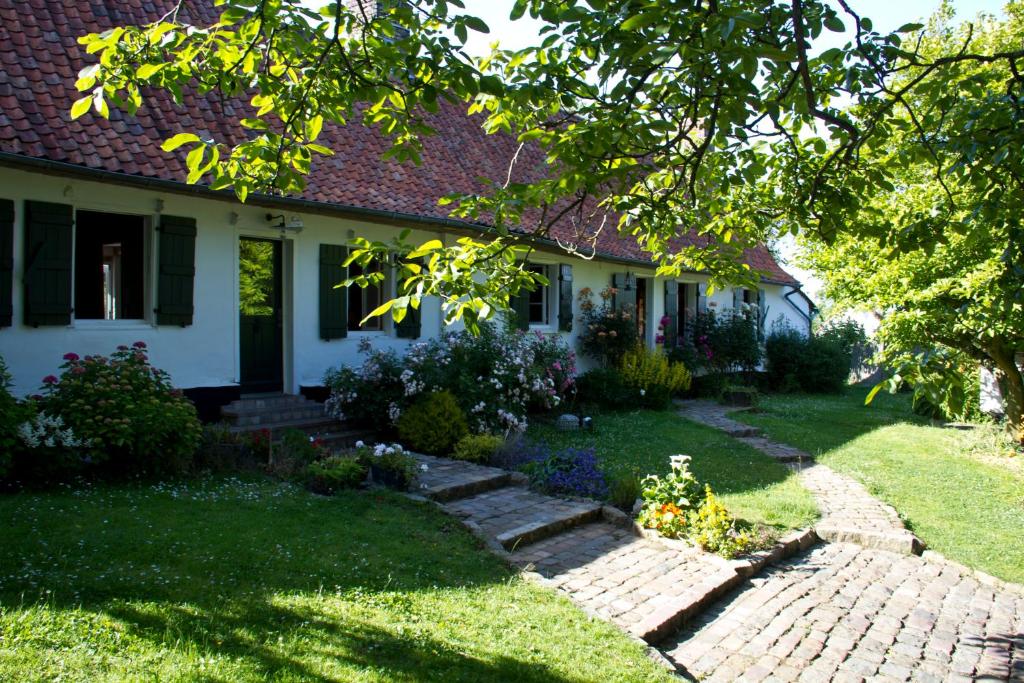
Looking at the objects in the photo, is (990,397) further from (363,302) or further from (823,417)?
(363,302)

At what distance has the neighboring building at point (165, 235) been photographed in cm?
723

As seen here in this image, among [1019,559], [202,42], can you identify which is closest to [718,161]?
[202,42]

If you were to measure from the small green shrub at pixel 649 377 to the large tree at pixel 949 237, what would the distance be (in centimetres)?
330

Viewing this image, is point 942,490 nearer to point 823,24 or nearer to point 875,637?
point 875,637

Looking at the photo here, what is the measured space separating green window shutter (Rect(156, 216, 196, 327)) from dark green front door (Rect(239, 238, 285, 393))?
0.89 metres

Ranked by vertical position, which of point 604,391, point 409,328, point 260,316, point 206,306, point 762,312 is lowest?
point 604,391

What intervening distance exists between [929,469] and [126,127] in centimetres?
1059

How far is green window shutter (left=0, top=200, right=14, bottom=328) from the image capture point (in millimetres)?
6996

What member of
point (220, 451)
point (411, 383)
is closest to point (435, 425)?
point (411, 383)

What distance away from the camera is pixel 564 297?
1391 centimetres

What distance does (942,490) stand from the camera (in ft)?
28.8

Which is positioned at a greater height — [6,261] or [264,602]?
[6,261]

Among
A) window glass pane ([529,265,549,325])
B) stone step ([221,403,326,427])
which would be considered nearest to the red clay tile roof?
window glass pane ([529,265,549,325])

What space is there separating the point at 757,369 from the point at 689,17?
17.6 m
